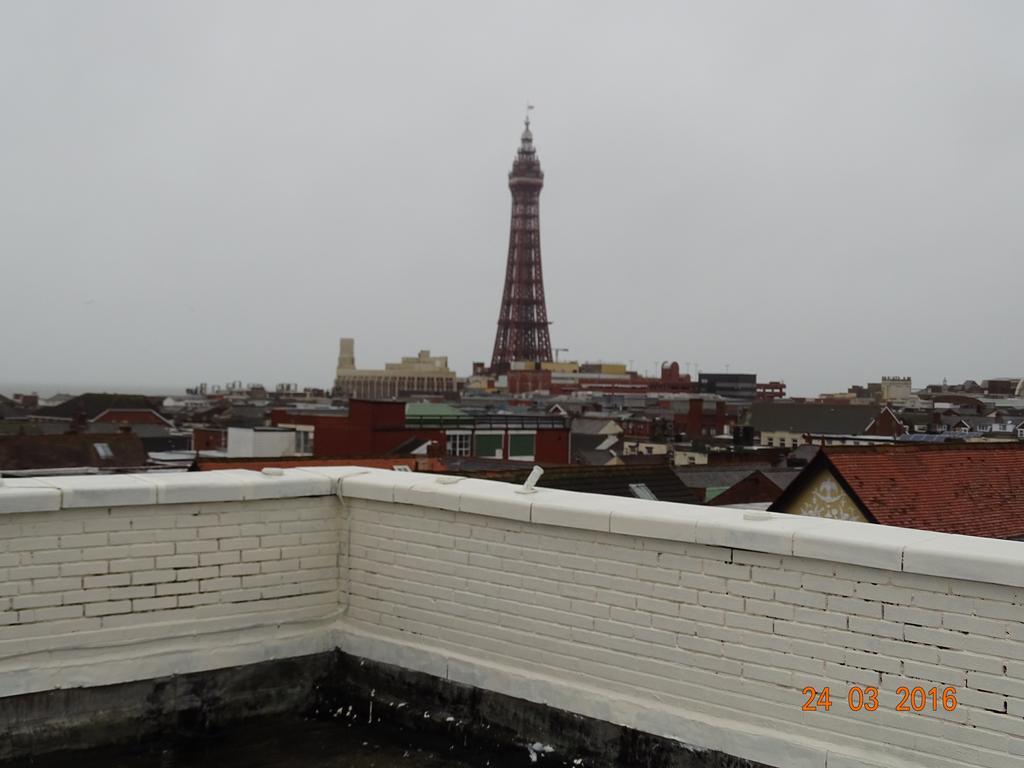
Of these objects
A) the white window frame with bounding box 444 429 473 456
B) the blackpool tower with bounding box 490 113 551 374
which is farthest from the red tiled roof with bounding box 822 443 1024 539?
the blackpool tower with bounding box 490 113 551 374

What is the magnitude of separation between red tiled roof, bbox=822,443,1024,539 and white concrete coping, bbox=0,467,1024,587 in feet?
36.4

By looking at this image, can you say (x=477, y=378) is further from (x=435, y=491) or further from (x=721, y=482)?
(x=435, y=491)

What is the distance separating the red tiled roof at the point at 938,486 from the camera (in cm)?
1633

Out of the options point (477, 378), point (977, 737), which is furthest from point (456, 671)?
point (477, 378)

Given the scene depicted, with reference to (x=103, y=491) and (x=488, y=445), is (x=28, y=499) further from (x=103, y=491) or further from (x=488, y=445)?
(x=488, y=445)

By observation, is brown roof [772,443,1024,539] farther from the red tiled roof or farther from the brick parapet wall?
the brick parapet wall

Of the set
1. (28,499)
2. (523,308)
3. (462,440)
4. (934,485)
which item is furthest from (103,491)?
(523,308)

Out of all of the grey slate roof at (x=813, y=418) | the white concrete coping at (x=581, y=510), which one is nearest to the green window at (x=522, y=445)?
the white concrete coping at (x=581, y=510)

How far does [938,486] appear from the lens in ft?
56.2

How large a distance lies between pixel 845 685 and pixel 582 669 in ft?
5.77

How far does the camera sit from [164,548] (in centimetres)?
693

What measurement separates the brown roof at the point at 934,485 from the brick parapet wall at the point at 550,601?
11034 mm

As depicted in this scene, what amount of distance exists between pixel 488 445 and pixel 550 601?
3940cm
